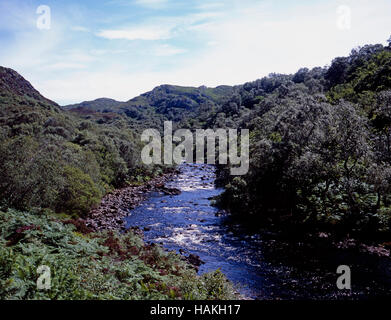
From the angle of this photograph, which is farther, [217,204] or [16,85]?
[16,85]

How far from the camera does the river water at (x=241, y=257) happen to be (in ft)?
49.7

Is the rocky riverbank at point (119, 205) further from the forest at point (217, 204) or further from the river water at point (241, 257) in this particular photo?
the forest at point (217, 204)

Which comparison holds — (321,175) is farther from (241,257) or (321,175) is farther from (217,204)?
(217,204)

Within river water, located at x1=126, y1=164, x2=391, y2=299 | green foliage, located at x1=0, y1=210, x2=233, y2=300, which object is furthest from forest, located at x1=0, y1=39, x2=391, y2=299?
river water, located at x1=126, y1=164, x2=391, y2=299

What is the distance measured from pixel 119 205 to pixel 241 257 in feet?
69.5

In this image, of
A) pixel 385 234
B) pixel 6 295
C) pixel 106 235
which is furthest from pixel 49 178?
pixel 385 234

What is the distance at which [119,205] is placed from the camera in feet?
119

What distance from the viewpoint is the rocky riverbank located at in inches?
1091

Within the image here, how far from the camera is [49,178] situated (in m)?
21.2

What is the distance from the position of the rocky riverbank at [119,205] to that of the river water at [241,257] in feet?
4.58

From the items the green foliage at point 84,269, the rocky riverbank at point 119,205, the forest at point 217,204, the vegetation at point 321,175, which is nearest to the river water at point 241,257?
the rocky riverbank at point 119,205

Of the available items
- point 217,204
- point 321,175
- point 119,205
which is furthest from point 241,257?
point 119,205
